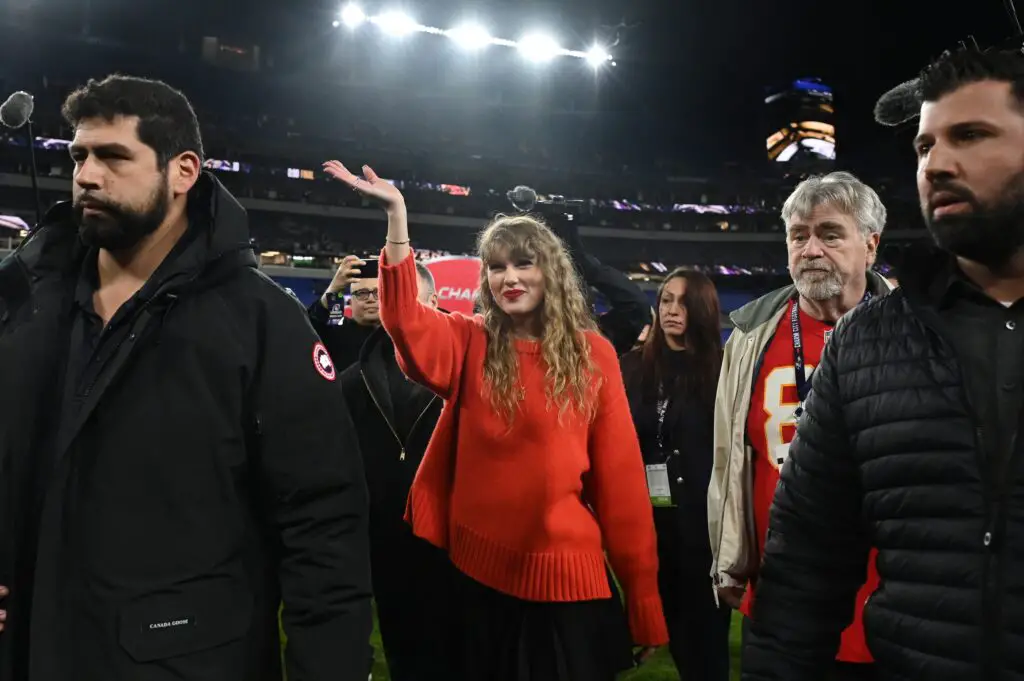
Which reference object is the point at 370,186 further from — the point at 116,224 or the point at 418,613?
the point at 418,613

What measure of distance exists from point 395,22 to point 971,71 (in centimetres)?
2577

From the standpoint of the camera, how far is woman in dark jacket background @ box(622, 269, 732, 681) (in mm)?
3230

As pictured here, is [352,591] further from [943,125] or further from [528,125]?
[528,125]

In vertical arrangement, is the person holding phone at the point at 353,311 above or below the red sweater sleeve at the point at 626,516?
above

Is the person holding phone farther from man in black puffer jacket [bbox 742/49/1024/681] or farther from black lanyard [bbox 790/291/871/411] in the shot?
man in black puffer jacket [bbox 742/49/1024/681]

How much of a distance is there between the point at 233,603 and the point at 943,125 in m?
1.63

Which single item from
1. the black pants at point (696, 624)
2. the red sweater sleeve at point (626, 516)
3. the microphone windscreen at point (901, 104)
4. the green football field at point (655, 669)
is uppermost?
the microphone windscreen at point (901, 104)

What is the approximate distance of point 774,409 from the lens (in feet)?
8.11

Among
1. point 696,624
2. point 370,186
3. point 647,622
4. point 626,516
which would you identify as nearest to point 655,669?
point 696,624

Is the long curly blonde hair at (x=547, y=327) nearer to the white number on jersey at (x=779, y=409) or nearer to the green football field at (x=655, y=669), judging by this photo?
the white number on jersey at (x=779, y=409)

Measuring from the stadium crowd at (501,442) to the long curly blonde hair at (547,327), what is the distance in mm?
11

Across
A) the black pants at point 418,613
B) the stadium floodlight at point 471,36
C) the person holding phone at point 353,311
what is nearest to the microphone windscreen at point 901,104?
the black pants at point 418,613

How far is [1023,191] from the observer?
134 cm

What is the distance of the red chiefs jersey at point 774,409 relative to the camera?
8.02 ft
